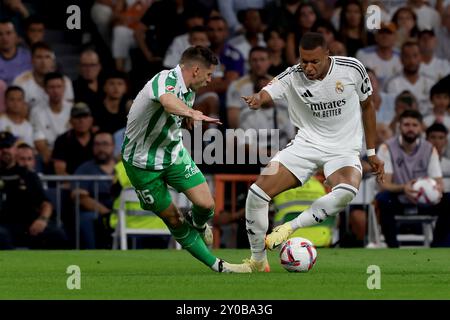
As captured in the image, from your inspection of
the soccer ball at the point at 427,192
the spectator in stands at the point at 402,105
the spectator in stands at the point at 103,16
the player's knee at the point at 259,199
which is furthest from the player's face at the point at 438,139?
the player's knee at the point at 259,199

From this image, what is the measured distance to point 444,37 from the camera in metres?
22.6

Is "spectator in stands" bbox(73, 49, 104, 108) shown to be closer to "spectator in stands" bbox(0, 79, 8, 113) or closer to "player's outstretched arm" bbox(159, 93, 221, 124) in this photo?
"spectator in stands" bbox(0, 79, 8, 113)

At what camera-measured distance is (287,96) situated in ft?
43.6

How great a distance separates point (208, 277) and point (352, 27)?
1046 centimetres

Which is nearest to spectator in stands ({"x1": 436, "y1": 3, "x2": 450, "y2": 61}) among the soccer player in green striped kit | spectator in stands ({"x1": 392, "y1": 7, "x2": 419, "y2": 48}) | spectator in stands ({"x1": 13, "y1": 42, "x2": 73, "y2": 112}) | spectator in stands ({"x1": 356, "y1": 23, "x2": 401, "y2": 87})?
spectator in stands ({"x1": 392, "y1": 7, "x2": 419, "y2": 48})

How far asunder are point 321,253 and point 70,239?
13.0ft

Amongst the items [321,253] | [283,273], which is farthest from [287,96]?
[321,253]

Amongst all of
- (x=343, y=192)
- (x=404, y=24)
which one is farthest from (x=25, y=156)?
(x=404, y=24)

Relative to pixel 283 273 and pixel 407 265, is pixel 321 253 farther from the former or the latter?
pixel 283 273

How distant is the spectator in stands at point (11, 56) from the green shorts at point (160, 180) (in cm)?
787

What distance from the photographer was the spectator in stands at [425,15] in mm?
22531

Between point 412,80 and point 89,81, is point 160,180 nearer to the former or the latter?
point 89,81

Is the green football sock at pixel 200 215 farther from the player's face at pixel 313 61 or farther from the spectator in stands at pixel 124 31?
the spectator in stands at pixel 124 31
